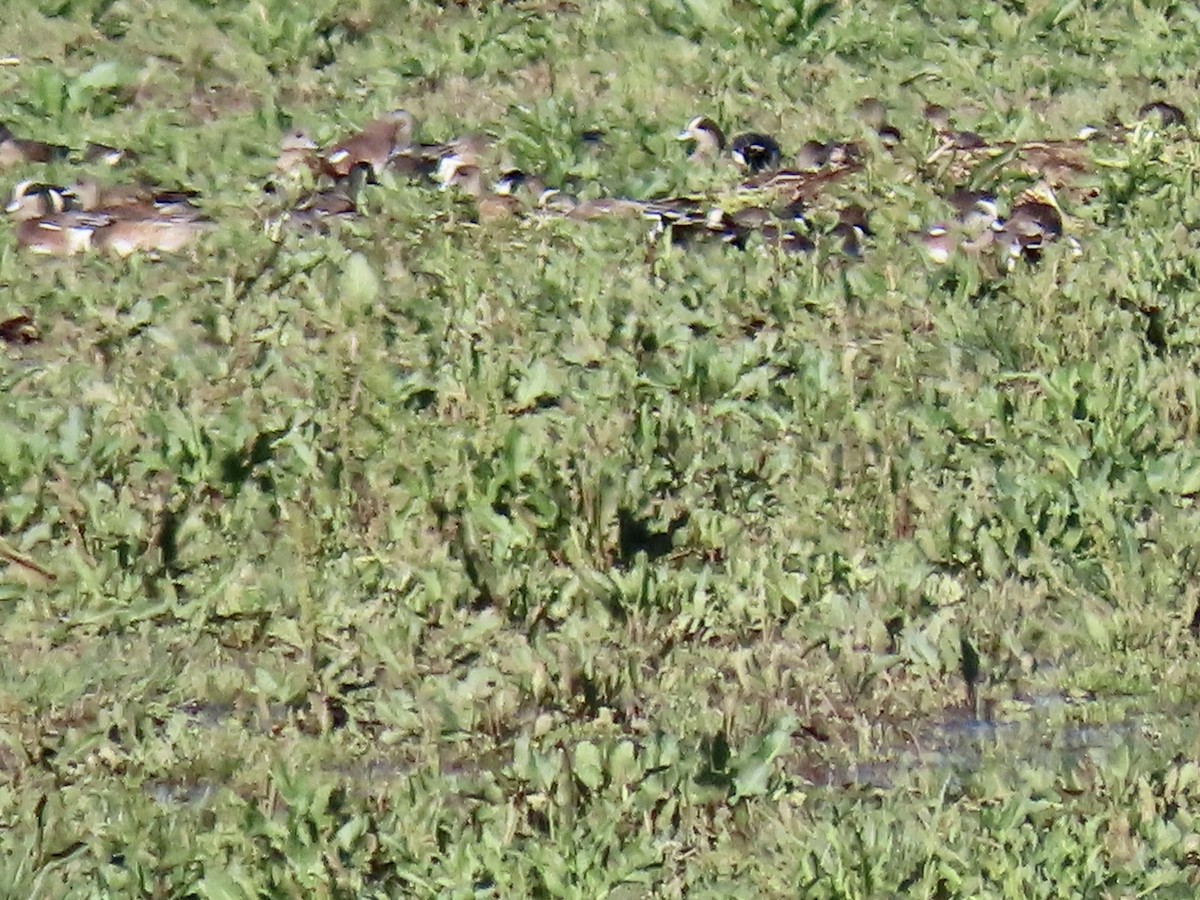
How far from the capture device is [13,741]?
14.2 ft

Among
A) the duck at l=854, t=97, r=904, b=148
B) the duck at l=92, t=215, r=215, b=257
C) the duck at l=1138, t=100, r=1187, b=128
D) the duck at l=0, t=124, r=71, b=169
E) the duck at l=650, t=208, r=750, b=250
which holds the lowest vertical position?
the duck at l=0, t=124, r=71, b=169

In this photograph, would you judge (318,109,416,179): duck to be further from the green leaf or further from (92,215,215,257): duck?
the green leaf

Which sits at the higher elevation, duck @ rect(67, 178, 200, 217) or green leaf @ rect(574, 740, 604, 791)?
green leaf @ rect(574, 740, 604, 791)

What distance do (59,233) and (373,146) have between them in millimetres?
1048

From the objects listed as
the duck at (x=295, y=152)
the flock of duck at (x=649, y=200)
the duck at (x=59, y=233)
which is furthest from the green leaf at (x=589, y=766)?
the duck at (x=295, y=152)

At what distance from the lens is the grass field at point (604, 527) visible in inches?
161

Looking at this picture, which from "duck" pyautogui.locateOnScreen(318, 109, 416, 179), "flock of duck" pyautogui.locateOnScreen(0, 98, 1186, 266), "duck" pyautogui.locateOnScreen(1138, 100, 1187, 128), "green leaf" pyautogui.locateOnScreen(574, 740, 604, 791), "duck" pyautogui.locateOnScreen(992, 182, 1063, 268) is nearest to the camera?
"green leaf" pyautogui.locateOnScreen(574, 740, 604, 791)

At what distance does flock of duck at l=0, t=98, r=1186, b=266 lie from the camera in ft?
20.1

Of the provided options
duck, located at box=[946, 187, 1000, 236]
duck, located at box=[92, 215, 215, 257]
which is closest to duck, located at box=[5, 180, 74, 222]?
duck, located at box=[92, 215, 215, 257]

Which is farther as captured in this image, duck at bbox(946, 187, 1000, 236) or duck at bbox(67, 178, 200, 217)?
duck at bbox(67, 178, 200, 217)

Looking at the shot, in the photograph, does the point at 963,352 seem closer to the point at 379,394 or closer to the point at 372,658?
the point at 379,394

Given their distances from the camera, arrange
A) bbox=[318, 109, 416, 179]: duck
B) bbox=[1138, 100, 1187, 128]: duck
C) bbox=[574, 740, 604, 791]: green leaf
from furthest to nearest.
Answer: bbox=[1138, 100, 1187, 128]: duck, bbox=[318, 109, 416, 179]: duck, bbox=[574, 740, 604, 791]: green leaf

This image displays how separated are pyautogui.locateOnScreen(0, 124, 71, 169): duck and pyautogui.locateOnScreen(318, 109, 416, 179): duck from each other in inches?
34.4

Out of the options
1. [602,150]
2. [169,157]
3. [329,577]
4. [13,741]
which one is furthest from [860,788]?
[169,157]
